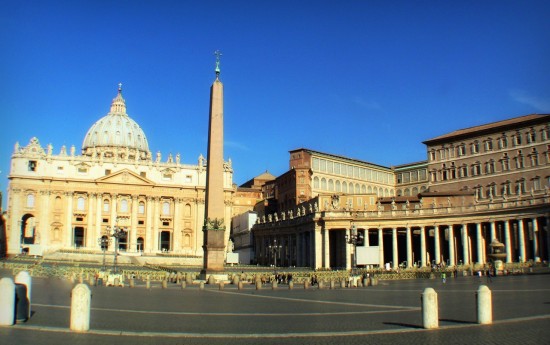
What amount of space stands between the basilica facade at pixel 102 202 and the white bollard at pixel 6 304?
78.9 meters

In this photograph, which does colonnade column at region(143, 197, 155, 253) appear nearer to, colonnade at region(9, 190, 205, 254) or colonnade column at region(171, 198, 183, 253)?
colonnade at region(9, 190, 205, 254)

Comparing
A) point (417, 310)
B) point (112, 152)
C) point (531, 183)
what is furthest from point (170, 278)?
point (112, 152)

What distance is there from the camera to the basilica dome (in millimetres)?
134150

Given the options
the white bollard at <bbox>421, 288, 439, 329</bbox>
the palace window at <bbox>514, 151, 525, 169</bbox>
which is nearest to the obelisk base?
the white bollard at <bbox>421, 288, 439, 329</bbox>

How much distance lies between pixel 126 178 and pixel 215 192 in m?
68.4

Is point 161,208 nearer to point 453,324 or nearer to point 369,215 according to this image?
point 369,215

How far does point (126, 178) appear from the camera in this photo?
329ft

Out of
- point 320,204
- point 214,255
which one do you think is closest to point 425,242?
point 320,204

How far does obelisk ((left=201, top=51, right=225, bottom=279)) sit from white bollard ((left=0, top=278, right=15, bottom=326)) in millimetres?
21869

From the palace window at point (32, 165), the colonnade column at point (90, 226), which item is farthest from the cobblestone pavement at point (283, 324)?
the palace window at point (32, 165)

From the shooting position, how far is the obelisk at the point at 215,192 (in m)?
35.2

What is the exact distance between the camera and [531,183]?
2756 inches

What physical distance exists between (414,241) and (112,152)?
264ft

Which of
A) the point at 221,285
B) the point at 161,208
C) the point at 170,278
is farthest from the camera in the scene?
the point at 161,208
